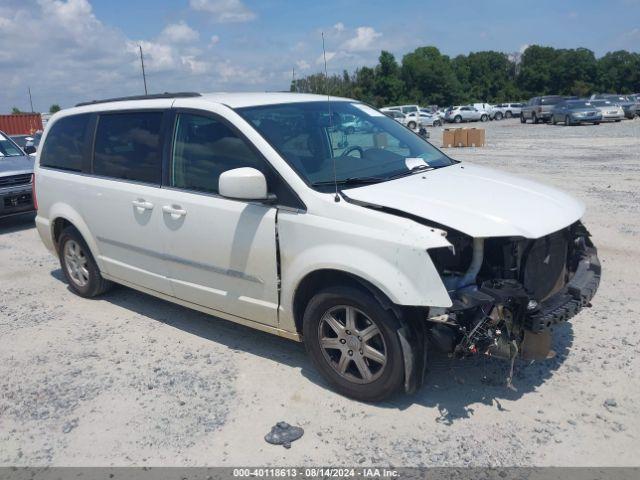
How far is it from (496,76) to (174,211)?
355 feet

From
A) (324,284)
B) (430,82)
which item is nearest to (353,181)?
(324,284)

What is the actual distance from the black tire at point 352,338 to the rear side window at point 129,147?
6.12 ft

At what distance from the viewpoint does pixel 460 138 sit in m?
23.0

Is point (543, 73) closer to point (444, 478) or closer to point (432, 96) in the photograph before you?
point (432, 96)

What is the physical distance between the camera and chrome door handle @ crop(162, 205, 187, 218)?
14.3 feet

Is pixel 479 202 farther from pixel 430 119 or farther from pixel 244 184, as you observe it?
pixel 430 119

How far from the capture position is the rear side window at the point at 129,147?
4.70 metres

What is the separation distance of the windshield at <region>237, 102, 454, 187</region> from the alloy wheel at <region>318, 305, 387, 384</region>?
0.89 m

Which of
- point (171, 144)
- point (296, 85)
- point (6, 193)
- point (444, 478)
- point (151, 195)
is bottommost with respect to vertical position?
point (444, 478)

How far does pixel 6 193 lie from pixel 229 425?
7.81m

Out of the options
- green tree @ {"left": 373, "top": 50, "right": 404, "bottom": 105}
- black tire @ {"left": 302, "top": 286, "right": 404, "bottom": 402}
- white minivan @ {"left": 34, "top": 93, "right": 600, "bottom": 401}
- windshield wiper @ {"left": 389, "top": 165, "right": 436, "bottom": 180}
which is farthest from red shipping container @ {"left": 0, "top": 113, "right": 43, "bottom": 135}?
green tree @ {"left": 373, "top": 50, "right": 404, "bottom": 105}

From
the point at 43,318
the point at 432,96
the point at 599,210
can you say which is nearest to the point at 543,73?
the point at 432,96

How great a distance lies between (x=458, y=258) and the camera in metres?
3.47

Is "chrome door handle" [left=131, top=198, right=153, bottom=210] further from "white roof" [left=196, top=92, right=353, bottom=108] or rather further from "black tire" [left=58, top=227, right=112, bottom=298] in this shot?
"black tire" [left=58, top=227, right=112, bottom=298]
